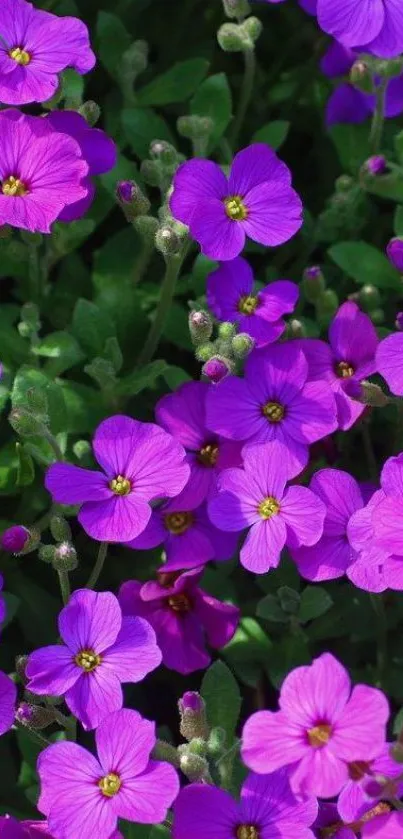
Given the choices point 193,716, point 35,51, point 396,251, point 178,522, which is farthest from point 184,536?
point 35,51

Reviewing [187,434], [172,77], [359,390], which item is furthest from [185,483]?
[172,77]

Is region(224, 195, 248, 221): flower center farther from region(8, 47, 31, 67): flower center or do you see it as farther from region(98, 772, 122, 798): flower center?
region(98, 772, 122, 798): flower center

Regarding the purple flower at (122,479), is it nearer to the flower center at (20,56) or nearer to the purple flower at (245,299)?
the purple flower at (245,299)

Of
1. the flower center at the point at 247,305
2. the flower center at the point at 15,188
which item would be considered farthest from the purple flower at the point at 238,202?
the flower center at the point at 15,188

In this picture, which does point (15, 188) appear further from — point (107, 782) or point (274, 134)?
point (107, 782)

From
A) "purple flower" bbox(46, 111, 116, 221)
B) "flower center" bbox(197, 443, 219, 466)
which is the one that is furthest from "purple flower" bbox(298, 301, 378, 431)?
"purple flower" bbox(46, 111, 116, 221)
